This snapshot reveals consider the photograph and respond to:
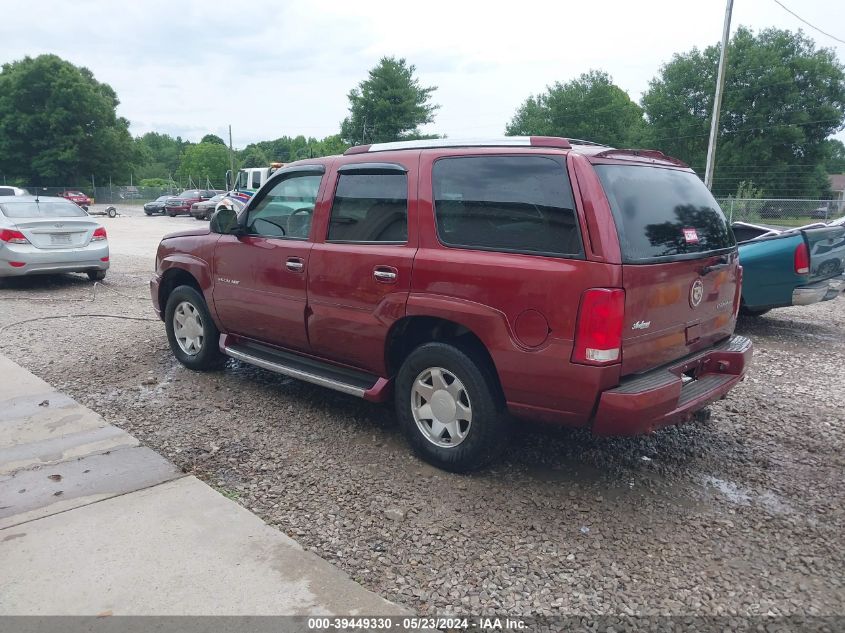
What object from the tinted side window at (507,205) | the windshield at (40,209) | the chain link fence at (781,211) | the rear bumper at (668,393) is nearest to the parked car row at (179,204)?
the chain link fence at (781,211)

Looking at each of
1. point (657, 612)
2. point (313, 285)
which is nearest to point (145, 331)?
point (313, 285)

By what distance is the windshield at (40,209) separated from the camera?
400 inches

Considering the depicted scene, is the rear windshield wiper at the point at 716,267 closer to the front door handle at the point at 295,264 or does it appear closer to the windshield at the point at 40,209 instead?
the front door handle at the point at 295,264

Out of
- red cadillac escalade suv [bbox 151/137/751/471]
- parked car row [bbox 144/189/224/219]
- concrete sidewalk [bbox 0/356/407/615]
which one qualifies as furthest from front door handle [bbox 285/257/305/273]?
parked car row [bbox 144/189/224/219]

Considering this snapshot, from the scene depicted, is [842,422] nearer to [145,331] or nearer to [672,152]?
[145,331]

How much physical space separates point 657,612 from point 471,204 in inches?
90.1

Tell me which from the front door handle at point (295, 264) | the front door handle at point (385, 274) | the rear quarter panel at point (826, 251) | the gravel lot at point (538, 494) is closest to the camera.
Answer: the gravel lot at point (538, 494)

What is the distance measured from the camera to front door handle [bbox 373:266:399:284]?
4.09m

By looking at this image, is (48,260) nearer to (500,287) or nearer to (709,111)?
(500,287)

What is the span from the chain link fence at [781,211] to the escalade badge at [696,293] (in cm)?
1814

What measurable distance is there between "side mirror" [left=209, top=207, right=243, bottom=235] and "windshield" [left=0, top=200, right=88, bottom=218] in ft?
Answer: 20.9

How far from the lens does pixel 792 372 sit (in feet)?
20.7

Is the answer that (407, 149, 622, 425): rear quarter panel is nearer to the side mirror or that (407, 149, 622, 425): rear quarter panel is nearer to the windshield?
the side mirror

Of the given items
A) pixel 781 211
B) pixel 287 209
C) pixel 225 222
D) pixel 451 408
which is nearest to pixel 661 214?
pixel 451 408
